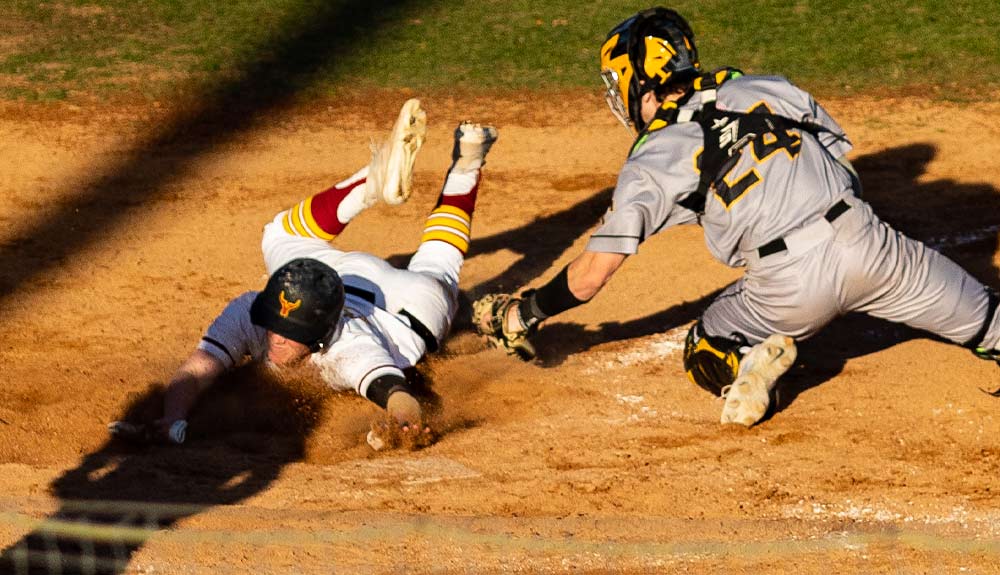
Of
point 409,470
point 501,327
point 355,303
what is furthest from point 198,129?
point 409,470

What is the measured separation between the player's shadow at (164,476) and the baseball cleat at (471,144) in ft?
4.81

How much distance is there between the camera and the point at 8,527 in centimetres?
397

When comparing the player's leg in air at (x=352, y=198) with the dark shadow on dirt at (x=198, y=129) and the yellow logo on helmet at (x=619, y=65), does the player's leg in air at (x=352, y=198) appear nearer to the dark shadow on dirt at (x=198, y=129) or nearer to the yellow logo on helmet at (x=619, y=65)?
the yellow logo on helmet at (x=619, y=65)

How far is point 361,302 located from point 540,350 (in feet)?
3.12

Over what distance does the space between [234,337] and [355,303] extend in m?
0.58

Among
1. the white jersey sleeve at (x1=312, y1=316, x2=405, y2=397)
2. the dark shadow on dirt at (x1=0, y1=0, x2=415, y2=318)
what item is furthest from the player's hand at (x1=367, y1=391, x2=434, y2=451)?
the dark shadow on dirt at (x1=0, y1=0, x2=415, y2=318)

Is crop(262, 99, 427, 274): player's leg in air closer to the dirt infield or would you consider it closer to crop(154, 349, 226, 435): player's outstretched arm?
the dirt infield

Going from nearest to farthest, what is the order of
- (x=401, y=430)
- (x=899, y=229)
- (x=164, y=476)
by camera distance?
(x=164, y=476), (x=401, y=430), (x=899, y=229)

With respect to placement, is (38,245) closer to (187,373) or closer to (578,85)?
(187,373)

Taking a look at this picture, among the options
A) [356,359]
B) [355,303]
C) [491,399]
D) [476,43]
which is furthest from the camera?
[476,43]

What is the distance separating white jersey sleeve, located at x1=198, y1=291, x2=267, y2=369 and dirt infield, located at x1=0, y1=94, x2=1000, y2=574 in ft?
0.63

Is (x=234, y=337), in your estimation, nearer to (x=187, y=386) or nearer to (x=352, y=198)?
(x=187, y=386)

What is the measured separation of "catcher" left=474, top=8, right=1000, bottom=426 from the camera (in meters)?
4.71

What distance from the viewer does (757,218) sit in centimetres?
473
